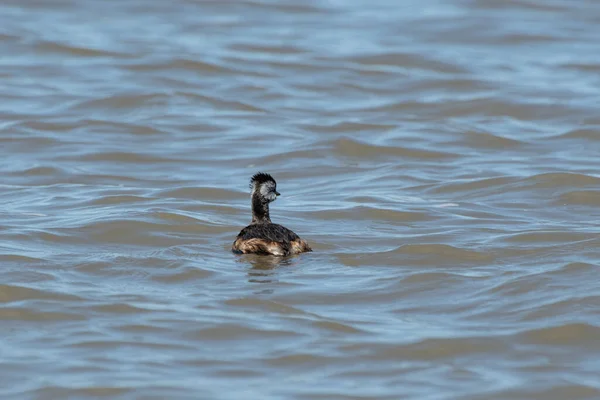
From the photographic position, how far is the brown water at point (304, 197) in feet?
27.8

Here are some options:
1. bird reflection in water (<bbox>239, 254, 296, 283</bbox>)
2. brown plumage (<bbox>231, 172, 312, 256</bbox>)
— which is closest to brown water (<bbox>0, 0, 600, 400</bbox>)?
bird reflection in water (<bbox>239, 254, 296, 283</bbox>)

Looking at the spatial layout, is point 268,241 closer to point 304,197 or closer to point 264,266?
point 264,266

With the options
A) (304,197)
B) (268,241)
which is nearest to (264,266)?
(268,241)

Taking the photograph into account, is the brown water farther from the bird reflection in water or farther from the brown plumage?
the brown plumage

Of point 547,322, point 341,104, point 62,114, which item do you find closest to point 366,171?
point 341,104

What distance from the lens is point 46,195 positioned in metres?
14.1

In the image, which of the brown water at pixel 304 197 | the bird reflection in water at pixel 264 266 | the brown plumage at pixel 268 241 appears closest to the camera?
the brown water at pixel 304 197

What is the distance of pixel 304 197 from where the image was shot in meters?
14.2

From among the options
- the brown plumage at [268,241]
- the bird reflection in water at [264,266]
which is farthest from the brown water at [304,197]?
the brown plumage at [268,241]

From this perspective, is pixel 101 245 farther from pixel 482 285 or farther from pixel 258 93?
pixel 258 93

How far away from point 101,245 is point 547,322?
4.45 meters

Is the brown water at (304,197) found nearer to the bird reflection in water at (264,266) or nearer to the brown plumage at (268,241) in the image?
the bird reflection in water at (264,266)

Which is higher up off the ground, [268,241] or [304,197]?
[304,197]

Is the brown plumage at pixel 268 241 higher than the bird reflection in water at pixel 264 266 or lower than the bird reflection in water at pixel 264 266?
higher
